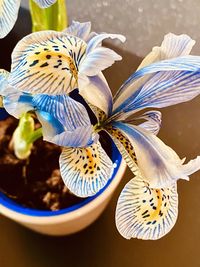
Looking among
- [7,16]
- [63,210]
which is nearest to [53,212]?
[63,210]

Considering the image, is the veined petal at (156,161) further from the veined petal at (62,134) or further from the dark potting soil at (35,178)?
the dark potting soil at (35,178)

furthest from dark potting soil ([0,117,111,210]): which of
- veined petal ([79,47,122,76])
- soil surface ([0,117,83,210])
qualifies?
veined petal ([79,47,122,76])

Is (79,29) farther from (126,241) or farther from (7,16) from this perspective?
(126,241)

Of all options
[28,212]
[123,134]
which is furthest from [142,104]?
[28,212]

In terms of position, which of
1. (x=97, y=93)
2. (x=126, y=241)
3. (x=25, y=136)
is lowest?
(x=126, y=241)

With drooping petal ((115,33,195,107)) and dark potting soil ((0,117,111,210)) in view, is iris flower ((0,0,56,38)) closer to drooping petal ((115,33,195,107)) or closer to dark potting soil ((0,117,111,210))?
drooping petal ((115,33,195,107))

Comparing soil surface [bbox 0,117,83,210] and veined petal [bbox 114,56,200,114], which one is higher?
veined petal [bbox 114,56,200,114]

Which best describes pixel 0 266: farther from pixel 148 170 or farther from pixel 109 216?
pixel 148 170
